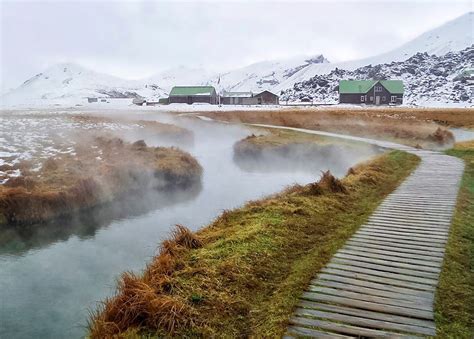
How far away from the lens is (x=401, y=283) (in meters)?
7.78

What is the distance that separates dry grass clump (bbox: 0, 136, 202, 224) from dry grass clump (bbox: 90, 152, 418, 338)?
10405 millimetres

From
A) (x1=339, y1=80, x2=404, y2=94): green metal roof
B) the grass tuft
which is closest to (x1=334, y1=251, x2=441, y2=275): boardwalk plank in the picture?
the grass tuft

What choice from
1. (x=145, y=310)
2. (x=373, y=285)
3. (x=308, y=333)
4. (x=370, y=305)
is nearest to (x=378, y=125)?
(x=373, y=285)

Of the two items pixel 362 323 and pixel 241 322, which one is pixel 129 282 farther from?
pixel 362 323

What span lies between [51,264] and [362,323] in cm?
1112

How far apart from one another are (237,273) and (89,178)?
16.2 meters

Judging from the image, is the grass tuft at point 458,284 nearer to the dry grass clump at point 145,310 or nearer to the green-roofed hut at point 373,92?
the dry grass clump at point 145,310

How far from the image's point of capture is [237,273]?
845 centimetres

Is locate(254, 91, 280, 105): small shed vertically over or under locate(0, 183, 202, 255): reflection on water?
over

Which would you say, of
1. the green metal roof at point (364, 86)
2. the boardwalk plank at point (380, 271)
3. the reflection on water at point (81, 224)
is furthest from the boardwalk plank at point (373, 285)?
the green metal roof at point (364, 86)

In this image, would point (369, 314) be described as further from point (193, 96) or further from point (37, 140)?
point (193, 96)

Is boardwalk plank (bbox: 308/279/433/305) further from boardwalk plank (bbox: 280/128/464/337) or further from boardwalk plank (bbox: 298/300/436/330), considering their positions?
boardwalk plank (bbox: 298/300/436/330)

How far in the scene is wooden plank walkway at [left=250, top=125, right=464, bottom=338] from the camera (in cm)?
639

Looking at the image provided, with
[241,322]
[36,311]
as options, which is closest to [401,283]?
[241,322]
